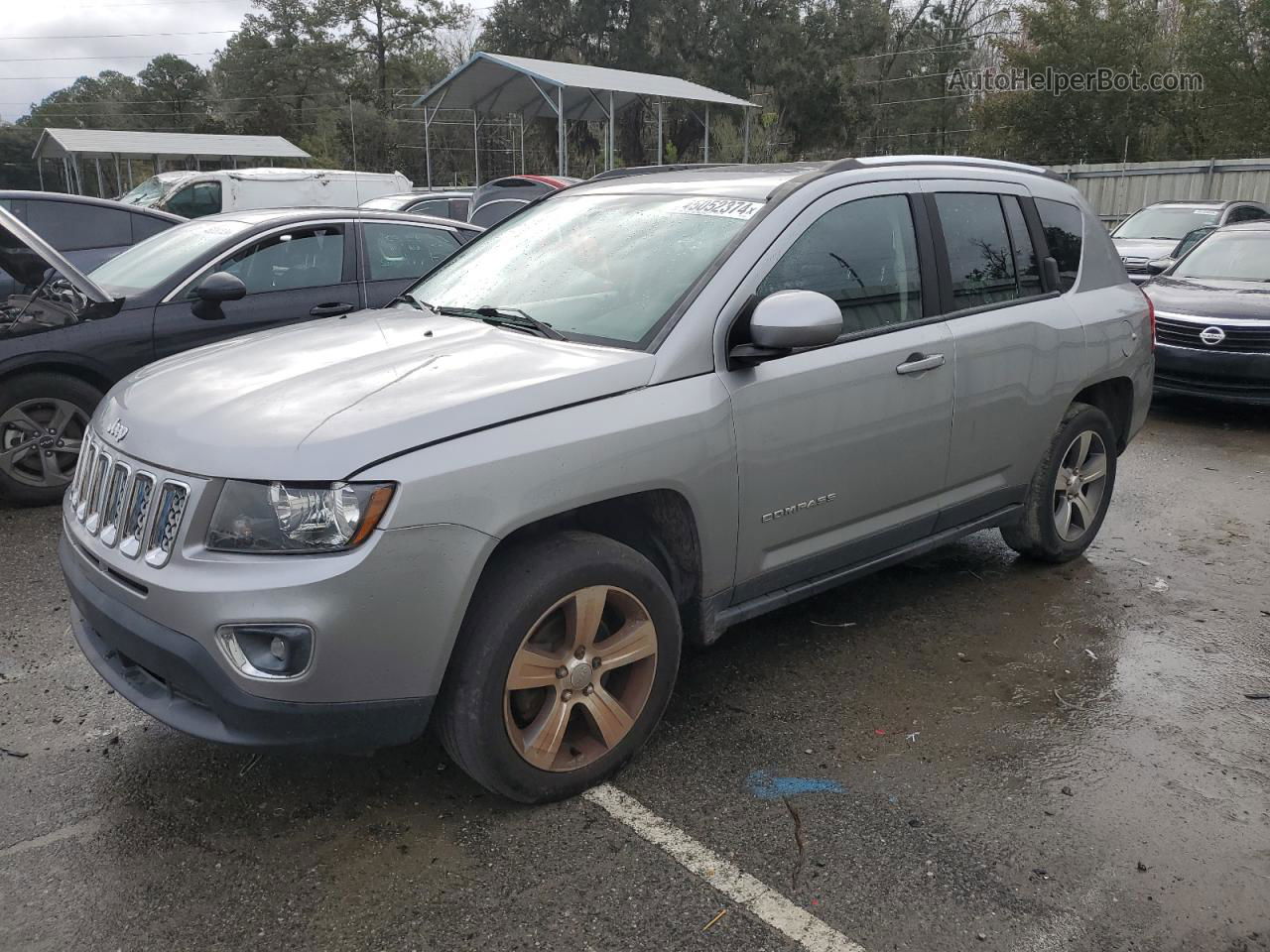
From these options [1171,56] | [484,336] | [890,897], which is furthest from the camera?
[1171,56]

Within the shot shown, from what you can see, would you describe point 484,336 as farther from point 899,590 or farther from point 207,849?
point 899,590

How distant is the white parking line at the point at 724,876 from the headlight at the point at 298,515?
1126 mm

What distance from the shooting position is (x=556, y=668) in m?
2.88

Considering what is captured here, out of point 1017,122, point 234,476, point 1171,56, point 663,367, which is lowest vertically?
point 234,476

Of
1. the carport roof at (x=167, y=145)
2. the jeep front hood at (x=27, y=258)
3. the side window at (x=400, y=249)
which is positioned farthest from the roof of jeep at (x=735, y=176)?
the carport roof at (x=167, y=145)

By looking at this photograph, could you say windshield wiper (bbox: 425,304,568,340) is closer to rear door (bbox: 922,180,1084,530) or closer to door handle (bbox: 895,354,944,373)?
door handle (bbox: 895,354,944,373)

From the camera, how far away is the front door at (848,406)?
328 centimetres

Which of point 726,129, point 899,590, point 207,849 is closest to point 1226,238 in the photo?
point 899,590

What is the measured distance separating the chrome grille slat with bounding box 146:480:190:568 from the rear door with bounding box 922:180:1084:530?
273cm

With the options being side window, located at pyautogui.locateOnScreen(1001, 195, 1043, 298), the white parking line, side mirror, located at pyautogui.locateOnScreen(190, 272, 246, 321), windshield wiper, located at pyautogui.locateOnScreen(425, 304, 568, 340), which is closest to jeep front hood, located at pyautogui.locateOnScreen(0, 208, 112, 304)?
side mirror, located at pyautogui.locateOnScreen(190, 272, 246, 321)

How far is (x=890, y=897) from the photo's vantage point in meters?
2.61

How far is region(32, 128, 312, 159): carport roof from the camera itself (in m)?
33.1

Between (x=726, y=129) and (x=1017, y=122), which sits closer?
(x=1017, y=122)

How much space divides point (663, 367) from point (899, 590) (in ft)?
7.21
